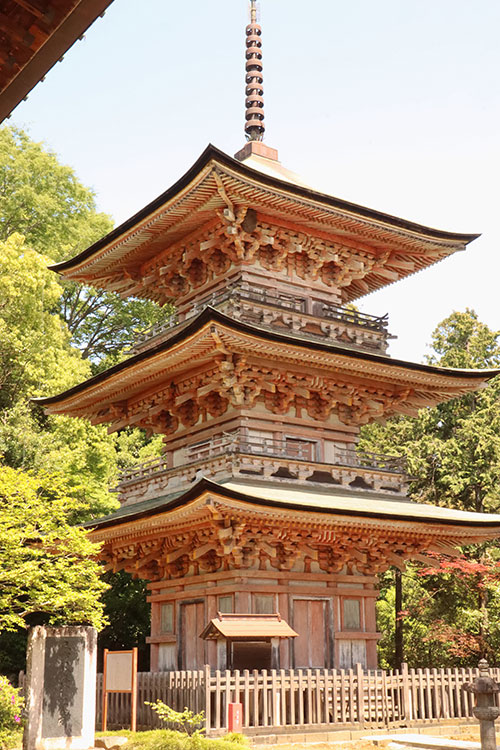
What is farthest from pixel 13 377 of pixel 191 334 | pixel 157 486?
pixel 191 334

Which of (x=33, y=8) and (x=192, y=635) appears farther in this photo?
(x=192, y=635)

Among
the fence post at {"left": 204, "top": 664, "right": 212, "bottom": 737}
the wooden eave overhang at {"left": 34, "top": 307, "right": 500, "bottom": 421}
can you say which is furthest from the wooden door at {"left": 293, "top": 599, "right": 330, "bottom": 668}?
the wooden eave overhang at {"left": 34, "top": 307, "right": 500, "bottom": 421}

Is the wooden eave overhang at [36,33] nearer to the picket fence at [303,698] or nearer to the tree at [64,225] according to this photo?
the picket fence at [303,698]

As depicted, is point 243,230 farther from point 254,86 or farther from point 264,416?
point 254,86

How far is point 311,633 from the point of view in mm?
20500

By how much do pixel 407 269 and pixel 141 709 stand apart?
14902 millimetres

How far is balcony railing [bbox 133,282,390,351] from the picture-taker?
70.5 feet

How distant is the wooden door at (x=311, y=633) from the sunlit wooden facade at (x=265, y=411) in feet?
0.14

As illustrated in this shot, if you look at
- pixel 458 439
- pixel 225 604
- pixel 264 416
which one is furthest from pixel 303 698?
pixel 458 439

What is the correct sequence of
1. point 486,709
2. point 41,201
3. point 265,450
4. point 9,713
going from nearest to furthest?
point 486,709 < point 9,713 < point 265,450 < point 41,201

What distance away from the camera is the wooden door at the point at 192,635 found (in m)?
20.6

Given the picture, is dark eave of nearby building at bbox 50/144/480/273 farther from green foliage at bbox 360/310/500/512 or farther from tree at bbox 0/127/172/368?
tree at bbox 0/127/172/368

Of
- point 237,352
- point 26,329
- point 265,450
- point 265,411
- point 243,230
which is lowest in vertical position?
point 265,450

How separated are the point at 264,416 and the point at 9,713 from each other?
29.9 feet
